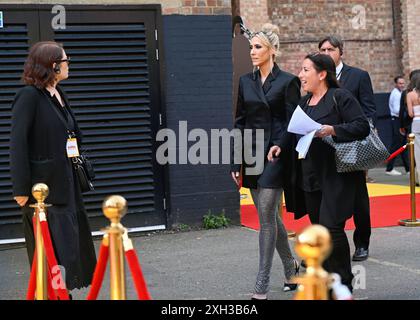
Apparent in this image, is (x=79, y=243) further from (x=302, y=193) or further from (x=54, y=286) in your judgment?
(x=302, y=193)

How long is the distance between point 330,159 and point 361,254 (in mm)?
1979

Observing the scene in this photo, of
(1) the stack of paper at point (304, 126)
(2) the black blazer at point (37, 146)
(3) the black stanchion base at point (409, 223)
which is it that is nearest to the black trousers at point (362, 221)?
(1) the stack of paper at point (304, 126)

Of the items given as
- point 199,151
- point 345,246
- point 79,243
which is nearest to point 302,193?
point 345,246

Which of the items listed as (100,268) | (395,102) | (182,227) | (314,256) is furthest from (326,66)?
(395,102)

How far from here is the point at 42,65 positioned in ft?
16.8

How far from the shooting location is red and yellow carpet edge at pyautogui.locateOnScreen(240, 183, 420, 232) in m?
9.42

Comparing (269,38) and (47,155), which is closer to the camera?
(47,155)

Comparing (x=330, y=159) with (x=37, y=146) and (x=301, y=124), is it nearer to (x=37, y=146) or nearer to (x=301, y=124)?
(x=301, y=124)

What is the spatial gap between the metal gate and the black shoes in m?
2.82

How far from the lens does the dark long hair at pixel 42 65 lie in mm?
5098

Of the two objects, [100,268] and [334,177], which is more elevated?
[334,177]

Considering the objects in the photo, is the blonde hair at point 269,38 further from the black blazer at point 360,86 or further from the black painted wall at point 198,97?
the black painted wall at point 198,97

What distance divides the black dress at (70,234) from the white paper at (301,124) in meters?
1.61

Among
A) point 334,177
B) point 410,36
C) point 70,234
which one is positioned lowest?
point 70,234
